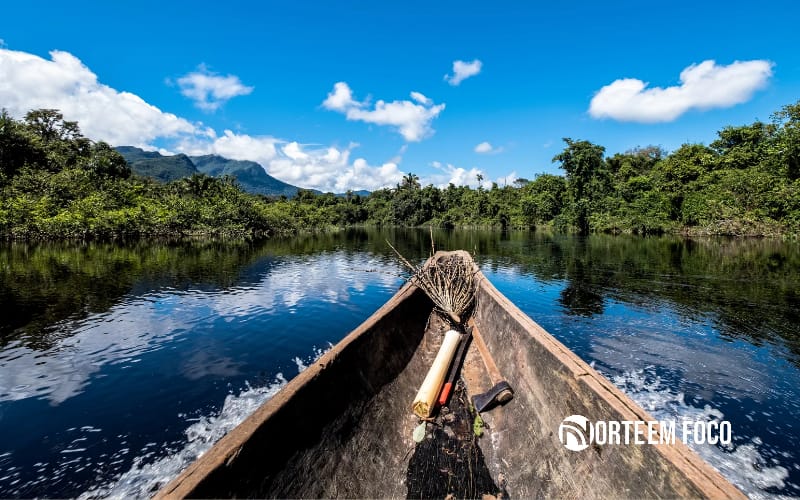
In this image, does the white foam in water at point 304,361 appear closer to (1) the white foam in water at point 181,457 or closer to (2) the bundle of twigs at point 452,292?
(1) the white foam in water at point 181,457

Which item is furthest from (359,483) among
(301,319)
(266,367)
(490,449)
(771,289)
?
(771,289)

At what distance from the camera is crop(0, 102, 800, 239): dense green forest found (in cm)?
2934

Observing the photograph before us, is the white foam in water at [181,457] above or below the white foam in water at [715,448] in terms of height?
above

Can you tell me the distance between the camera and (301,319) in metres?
9.50

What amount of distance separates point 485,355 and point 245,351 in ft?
16.1

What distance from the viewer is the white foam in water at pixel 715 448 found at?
11.9ft

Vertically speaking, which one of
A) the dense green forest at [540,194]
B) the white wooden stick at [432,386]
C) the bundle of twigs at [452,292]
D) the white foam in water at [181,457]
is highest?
the dense green forest at [540,194]

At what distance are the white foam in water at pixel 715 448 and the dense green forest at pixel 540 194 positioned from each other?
1402 inches

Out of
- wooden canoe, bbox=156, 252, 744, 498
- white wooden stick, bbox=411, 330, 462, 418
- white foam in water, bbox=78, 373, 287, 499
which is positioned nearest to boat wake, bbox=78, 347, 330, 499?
white foam in water, bbox=78, 373, 287, 499

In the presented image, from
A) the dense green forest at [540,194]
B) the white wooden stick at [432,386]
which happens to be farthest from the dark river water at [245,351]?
the dense green forest at [540,194]

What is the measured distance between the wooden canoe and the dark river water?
2.12 m

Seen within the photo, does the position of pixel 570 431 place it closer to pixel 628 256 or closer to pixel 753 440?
pixel 753 440

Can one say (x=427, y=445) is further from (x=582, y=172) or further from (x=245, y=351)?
(x=582, y=172)

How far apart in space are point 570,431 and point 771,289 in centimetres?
1431
